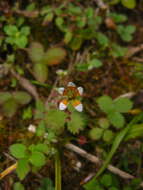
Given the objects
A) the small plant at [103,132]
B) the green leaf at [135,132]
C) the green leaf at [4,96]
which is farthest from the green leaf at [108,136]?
the green leaf at [4,96]

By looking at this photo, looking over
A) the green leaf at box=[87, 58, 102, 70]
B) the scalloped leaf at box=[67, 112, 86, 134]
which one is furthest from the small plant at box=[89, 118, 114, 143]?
the green leaf at box=[87, 58, 102, 70]

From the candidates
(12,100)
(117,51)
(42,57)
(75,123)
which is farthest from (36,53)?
(75,123)

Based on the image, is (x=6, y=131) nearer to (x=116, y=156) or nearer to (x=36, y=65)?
(x=36, y=65)

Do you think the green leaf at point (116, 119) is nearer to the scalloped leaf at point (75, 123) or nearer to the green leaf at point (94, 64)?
the scalloped leaf at point (75, 123)

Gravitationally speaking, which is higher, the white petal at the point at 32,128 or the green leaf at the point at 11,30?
the green leaf at the point at 11,30

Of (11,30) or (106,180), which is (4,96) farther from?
(106,180)

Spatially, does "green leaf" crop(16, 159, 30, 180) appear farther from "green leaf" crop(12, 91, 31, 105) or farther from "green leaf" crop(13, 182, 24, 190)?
"green leaf" crop(12, 91, 31, 105)
